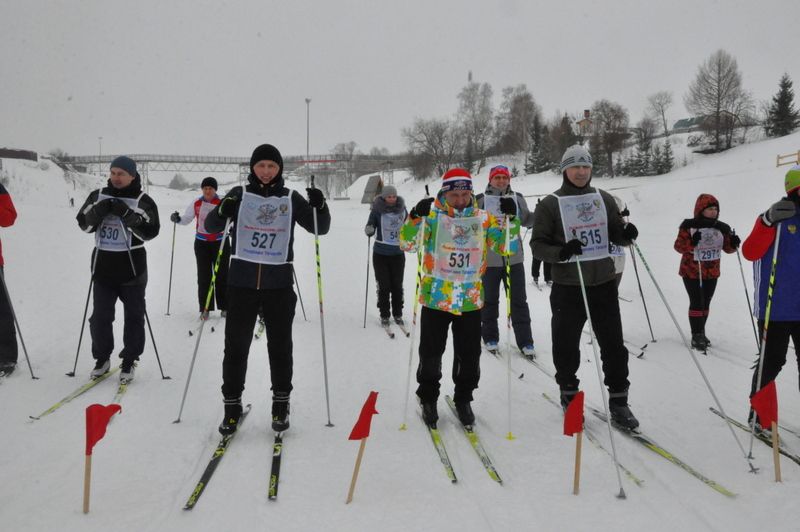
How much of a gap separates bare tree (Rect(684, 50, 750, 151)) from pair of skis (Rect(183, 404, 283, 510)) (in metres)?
45.2

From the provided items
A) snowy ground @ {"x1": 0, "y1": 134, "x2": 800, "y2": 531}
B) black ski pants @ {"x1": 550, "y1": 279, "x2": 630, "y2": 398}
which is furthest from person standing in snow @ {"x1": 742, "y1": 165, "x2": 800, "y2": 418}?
black ski pants @ {"x1": 550, "y1": 279, "x2": 630, "y2": 398}

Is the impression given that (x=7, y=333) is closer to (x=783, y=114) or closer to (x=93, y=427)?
(x=93, y=427)

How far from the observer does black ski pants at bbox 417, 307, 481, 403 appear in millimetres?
3639

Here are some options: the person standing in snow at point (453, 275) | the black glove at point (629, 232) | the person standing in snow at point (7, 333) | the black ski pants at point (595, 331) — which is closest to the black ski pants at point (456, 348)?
the person standing in snow at point (453, 275)

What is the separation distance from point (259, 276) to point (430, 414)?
1690mm

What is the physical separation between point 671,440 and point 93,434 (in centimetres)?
371

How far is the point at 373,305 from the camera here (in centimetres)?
866

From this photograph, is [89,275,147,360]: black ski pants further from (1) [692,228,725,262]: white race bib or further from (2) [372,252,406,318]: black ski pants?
(1) [692,228,725,262]: white race bib

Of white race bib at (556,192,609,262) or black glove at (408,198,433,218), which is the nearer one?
black glove at (408,198,433,218)

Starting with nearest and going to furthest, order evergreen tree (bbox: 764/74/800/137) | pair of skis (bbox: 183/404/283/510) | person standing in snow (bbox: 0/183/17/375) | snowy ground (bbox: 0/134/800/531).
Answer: snowy ground (bbox: 0/134/800/531) → pair of skis (bbox: 183/404/283/510) → person standing in snow (bbox: 0/183/17/375) → evergreen tree (bbox: 764/74/800/137)

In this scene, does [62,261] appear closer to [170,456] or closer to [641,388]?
[170,456]

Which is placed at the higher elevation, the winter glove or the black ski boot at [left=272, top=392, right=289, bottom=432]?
the winter glove

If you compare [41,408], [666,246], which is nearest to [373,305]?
[41,408]

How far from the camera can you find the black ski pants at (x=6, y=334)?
14.8ft
